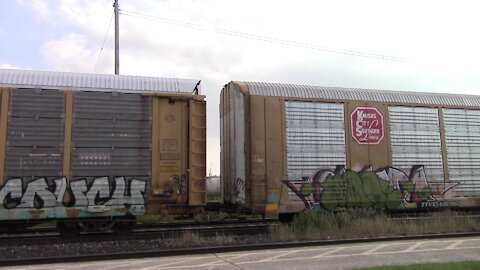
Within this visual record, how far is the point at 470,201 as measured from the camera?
12.4m

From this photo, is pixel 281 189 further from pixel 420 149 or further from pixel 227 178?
pixel 420 149

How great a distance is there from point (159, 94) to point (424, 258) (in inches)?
276

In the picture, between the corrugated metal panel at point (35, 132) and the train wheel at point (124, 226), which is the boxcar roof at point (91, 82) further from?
the train wheel at point (124, 226)

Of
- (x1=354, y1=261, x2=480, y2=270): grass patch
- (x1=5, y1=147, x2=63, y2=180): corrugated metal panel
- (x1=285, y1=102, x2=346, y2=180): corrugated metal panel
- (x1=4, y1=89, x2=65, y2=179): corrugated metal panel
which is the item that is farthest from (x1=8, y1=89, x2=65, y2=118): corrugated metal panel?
(x1=354, y1=261, x2=480, y2=270): grass patch

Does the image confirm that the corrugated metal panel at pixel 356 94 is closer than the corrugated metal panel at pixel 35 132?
No

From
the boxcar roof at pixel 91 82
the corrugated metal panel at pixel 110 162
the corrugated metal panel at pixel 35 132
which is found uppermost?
the boxcar roof at pixel 91 82

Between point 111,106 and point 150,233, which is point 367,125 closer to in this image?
point 150,233

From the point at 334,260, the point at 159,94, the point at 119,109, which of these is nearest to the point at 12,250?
the point at 119,109

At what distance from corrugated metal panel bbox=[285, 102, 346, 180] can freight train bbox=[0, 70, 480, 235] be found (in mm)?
30

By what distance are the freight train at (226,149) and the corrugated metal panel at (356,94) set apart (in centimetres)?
4

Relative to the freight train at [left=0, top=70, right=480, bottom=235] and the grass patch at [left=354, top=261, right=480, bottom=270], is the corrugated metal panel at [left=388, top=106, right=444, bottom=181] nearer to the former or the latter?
the freight train at [left=0, top=70, right=480, bottom=235]

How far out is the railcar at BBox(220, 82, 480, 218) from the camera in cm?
1099

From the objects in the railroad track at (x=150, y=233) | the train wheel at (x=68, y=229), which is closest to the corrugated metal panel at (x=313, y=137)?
the railroad track at (x=150, y=233)

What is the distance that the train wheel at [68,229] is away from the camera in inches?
388
